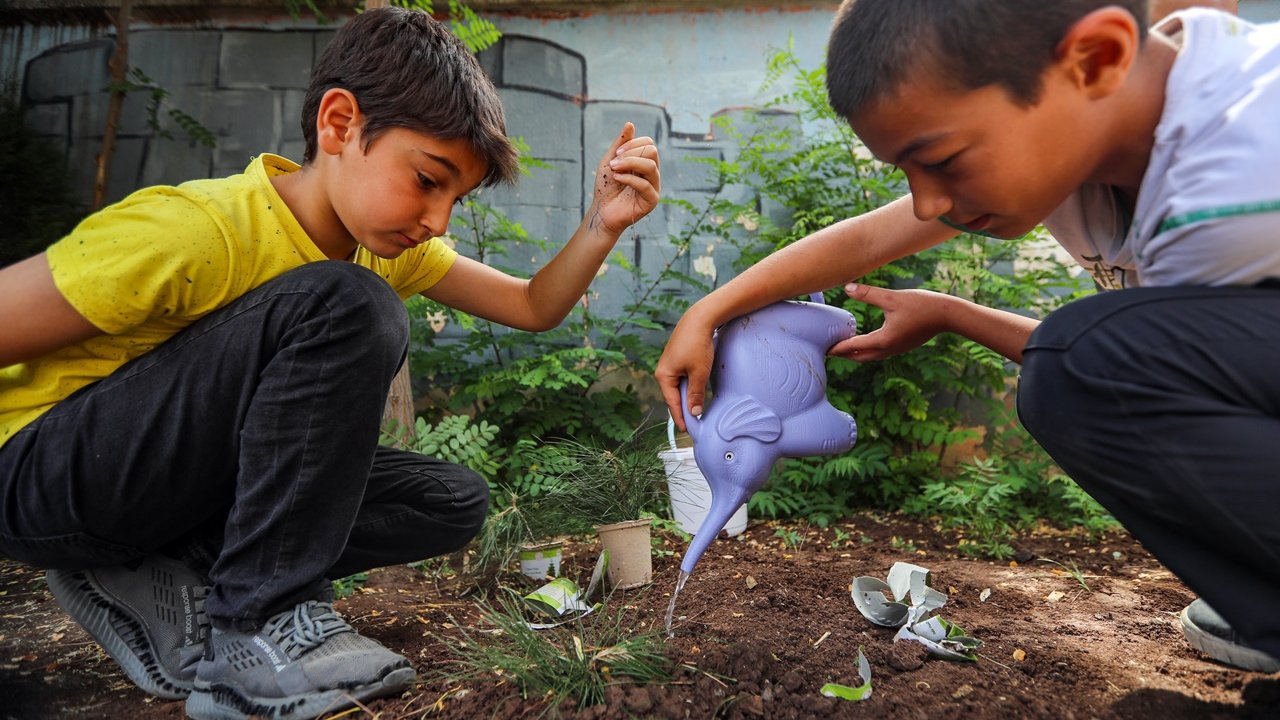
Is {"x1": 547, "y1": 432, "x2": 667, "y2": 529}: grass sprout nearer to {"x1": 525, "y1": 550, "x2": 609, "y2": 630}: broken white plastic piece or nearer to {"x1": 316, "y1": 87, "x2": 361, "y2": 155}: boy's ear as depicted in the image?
{"x1": 525, "y1": 550, "x2": 609, "y2": 630}: broken white plastic piece

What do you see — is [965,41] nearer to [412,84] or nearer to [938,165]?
[938,165]

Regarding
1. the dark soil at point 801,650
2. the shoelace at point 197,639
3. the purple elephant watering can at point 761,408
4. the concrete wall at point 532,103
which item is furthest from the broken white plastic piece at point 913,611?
the concrete wall at point 532,103

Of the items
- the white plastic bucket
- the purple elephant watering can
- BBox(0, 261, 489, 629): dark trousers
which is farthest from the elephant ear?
the white plastic bucket

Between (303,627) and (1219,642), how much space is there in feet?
5.47

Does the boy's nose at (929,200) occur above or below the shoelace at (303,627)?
above

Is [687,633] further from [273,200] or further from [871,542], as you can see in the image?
[871,542]

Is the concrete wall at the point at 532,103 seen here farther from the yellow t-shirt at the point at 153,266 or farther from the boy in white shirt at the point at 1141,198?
the boy in white shirt at the point at 1141,198

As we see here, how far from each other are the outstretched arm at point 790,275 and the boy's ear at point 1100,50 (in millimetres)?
521

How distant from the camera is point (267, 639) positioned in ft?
4.74

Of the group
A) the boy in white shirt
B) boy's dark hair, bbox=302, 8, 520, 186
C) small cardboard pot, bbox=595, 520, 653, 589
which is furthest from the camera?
small cardboard pot, bbox=595, 520, 653, 589

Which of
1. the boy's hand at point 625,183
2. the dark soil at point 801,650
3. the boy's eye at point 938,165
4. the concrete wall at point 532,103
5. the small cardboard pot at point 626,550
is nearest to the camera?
the boy's eye at point 938,165

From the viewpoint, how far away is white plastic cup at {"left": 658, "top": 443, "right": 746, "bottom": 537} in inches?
109

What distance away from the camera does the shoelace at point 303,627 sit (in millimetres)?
1432

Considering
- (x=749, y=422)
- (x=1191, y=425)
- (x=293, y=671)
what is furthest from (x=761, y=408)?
(x=293, y=671)
